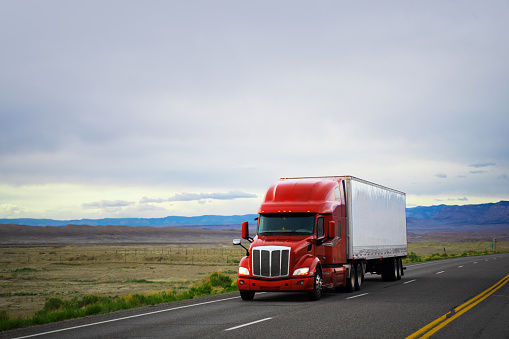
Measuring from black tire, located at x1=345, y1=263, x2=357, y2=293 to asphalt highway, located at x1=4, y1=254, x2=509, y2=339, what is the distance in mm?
1161

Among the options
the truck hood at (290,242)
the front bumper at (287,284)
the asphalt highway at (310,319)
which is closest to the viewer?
the asphalt highway at (310,319)

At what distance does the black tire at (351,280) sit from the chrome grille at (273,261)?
171 inches

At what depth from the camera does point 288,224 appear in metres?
18.3

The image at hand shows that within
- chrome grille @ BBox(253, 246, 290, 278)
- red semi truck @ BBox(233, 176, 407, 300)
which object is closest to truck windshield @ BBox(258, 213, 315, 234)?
red semi truck @ BBox(233, 176, 407, 300)

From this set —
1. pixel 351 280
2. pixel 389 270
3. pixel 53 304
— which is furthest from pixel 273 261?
pixel 389 270

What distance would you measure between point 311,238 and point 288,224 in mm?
895

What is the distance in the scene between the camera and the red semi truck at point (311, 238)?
1709 centimetres

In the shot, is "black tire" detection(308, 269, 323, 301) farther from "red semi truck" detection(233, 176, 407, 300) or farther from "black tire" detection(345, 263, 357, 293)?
"black tire" detection(345, 263, 357, 293)

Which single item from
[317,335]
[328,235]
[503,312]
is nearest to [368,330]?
[317,335]

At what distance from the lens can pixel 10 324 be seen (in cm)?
1352

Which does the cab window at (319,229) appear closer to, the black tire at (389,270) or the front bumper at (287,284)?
the front bumper at (287,284)

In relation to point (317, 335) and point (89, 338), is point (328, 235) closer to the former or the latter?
point (317, 335)

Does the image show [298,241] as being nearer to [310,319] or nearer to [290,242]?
[290,242]

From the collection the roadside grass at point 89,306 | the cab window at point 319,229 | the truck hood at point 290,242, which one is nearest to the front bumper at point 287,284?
the truck hood at point 290,242
